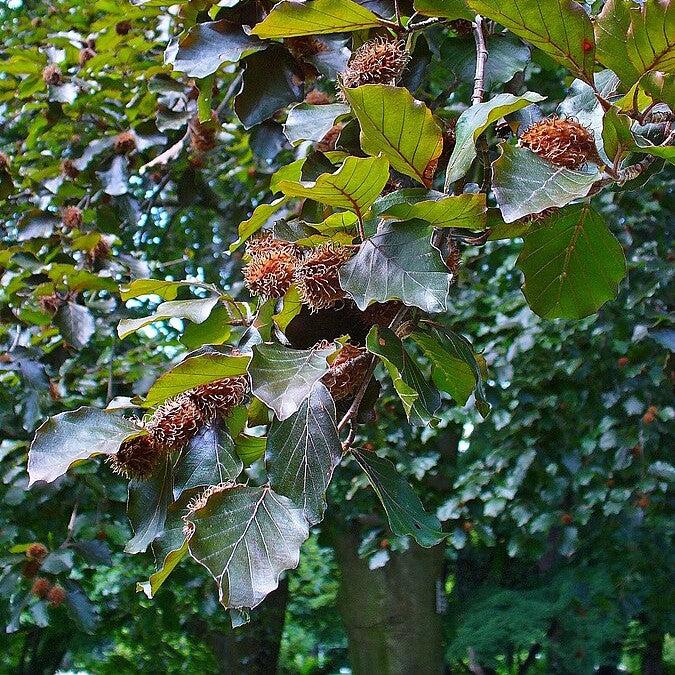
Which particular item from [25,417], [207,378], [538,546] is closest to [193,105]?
[25,417]

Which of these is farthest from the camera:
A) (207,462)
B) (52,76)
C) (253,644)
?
(253,644)

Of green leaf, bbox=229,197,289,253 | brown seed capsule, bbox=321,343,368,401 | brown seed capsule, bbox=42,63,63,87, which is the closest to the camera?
brown seed capsule, bbox=321,343,368,401

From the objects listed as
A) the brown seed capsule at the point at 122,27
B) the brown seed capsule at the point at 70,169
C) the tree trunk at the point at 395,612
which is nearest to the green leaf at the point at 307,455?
the brown seed capsule at the point at 70,169

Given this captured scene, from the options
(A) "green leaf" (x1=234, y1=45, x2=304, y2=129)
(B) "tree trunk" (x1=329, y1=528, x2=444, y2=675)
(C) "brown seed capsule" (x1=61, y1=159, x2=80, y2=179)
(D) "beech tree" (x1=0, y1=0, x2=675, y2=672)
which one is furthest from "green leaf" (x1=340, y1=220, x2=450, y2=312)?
(B) "tree trunk" (x1=329, y1=528, x2=444, y2=675)

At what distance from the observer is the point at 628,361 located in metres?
2.28

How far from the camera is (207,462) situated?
662mm

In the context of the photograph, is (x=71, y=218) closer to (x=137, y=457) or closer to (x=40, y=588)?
(x=40, y=588)

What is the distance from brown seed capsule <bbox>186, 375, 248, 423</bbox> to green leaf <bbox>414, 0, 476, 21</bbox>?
1.32ft

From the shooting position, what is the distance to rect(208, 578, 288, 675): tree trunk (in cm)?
424

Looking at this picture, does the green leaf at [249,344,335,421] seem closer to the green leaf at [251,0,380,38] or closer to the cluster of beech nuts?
the green leaf at [251,0,380,38]

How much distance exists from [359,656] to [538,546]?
143 centimetres

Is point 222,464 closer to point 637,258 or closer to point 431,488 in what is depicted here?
point 637,258

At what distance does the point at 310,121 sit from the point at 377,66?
3.2 inches

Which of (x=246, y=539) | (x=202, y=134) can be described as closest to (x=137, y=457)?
(x=246, y=539)
